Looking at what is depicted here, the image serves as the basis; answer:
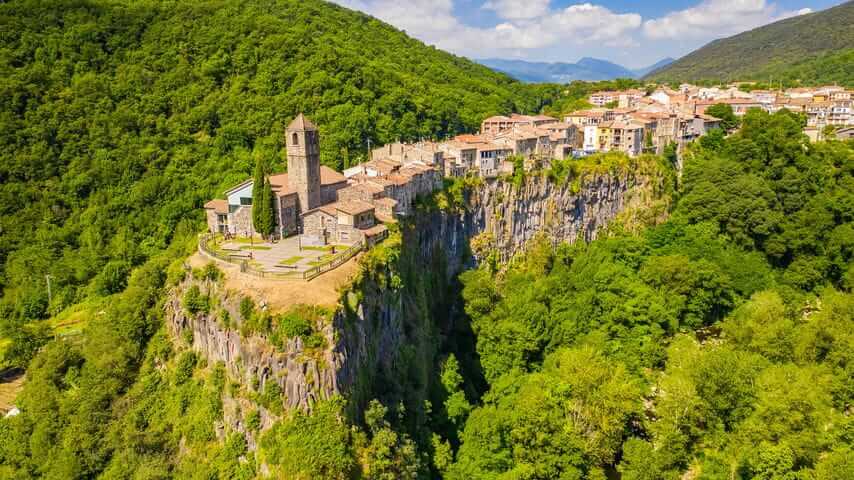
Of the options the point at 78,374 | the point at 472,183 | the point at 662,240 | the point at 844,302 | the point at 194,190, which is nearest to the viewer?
the point at 78,374

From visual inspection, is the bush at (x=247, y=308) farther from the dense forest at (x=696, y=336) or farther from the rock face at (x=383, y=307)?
the dense forest at (x=696, y=336)

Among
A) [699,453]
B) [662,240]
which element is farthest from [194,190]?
[699,453]

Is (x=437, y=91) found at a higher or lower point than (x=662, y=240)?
higher

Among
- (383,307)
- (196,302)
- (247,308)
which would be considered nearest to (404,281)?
(383,307)

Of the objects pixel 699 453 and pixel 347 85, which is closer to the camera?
pixel 699 453

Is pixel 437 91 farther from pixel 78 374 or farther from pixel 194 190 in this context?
pixel 78 374

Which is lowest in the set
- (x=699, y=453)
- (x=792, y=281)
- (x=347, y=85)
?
(x=699, y=453)
